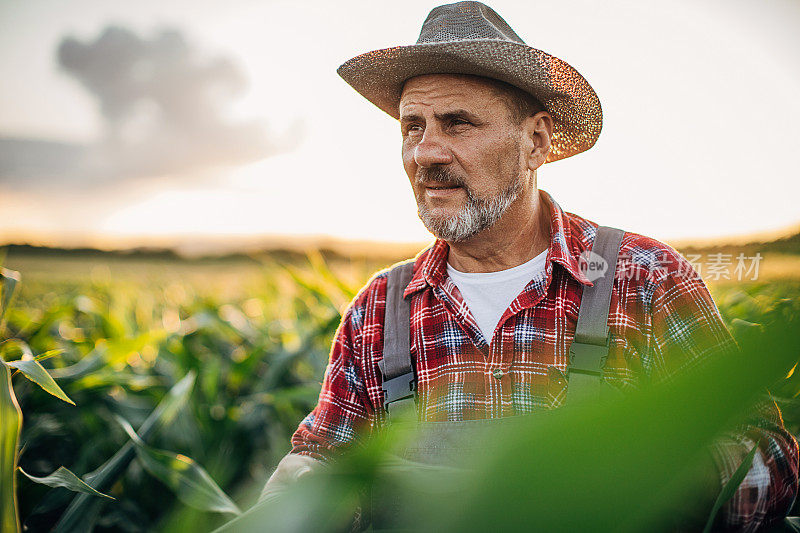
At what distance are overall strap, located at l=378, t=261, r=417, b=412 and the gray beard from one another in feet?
0.63

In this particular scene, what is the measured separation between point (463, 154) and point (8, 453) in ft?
3.09

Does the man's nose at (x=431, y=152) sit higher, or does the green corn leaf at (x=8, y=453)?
the man's nose at (x=431, y=152)

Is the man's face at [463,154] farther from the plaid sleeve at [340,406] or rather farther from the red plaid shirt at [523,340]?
the plaid sleeve at [340,406]

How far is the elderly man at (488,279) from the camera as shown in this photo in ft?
3.63

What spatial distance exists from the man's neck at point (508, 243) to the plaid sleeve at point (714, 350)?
1.02 ft

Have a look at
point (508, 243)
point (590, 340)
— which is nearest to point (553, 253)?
point (508, 243)

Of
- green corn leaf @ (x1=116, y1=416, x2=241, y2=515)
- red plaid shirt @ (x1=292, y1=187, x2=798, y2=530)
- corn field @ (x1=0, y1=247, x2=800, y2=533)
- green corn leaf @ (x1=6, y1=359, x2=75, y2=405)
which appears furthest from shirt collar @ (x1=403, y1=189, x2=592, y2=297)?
green corn leaf @ (x1=6, y1=359, x2=75, y2=405)

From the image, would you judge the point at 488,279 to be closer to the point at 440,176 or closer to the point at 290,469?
the point at 440,176

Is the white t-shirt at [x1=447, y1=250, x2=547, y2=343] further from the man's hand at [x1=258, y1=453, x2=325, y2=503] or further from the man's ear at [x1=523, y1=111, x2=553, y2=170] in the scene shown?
the man's hand at [x1=258, y1=453, x2=325, y2=503]

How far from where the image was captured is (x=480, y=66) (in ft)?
→ 3.90

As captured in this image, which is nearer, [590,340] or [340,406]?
[590,340]

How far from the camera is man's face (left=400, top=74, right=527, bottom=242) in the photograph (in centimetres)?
121

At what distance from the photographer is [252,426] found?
1777 millimetres

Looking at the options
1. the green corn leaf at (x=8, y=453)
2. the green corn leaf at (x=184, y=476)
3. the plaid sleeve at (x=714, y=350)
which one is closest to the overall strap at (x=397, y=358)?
the green corn leaf at (x=184, y=476)
